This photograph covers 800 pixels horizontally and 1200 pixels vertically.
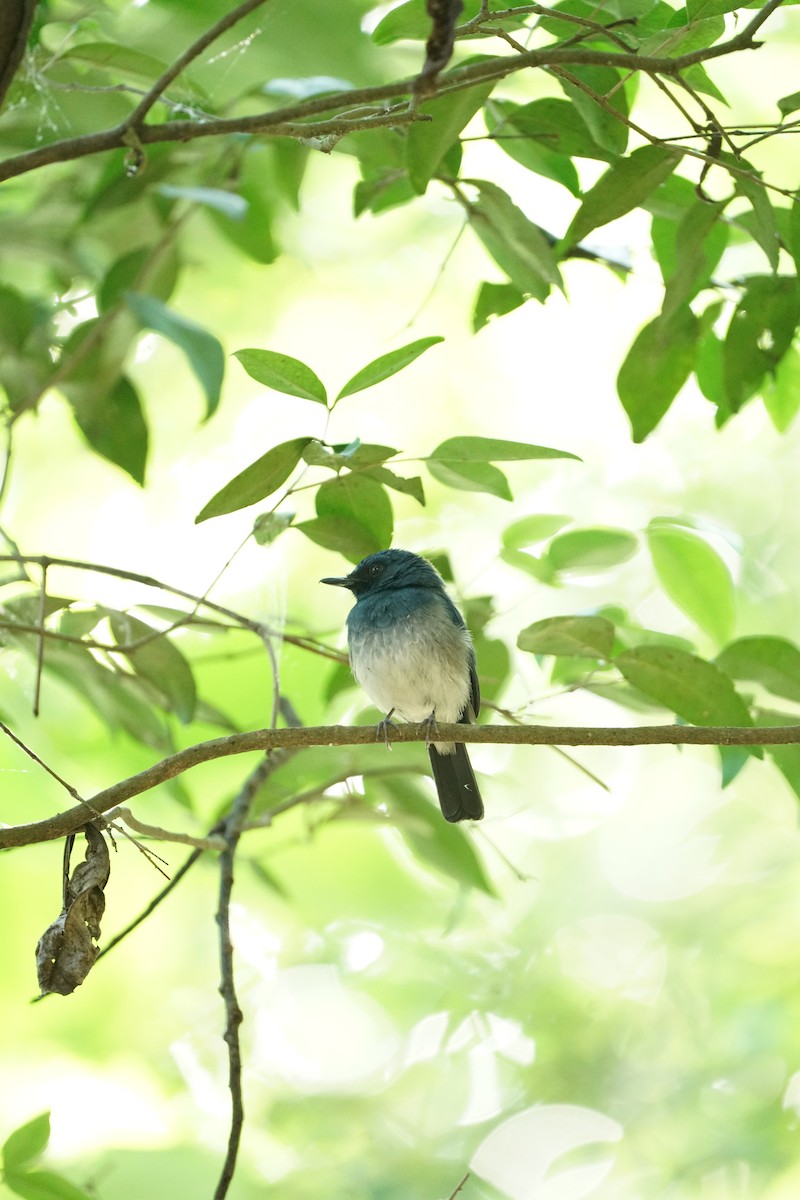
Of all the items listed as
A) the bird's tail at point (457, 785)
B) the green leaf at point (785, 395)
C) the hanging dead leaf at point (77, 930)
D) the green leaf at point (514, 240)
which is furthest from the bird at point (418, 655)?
the hanging dead leaf at point (77, 930)

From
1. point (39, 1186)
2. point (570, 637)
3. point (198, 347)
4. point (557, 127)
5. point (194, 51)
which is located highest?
point (557, 127)

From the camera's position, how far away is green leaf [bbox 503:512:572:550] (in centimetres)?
230

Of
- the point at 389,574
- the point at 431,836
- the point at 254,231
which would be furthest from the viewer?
the point at 389,574

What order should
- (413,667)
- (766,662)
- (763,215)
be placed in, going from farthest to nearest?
(413,667) → (766,662) → (763,215)

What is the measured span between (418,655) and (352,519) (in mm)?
1055

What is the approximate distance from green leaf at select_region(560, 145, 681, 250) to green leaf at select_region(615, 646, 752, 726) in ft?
2.48

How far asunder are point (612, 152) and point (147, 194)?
3.88 feet

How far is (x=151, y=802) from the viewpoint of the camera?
137 inches

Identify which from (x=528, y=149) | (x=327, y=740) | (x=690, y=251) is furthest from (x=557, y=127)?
(x=327, y=740)

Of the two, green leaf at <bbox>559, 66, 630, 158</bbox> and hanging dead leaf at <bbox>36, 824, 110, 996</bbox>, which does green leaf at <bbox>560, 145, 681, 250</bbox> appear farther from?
hanging dead leaf at <bbox>36, 824, 110, 996</bbox>

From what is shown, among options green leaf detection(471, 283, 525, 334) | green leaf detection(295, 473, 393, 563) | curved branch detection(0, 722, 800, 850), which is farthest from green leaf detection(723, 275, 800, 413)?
curved branch detection(0, 722, 800, 850)

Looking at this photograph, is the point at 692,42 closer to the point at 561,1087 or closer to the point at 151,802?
the point at 151,802

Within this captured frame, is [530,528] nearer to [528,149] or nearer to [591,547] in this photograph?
[591,547]

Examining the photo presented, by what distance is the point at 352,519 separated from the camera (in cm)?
209
